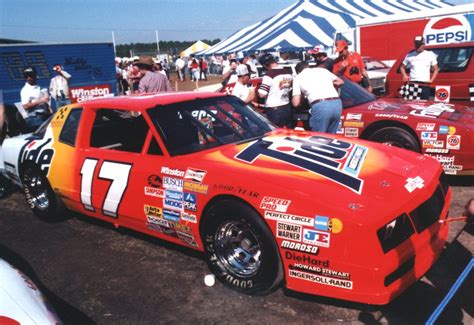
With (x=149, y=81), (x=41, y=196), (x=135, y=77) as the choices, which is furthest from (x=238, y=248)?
(x=135, y=77)

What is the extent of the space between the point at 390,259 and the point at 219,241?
4.14 feet

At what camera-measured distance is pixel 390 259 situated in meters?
2.44

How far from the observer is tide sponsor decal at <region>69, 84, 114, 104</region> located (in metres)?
12.2

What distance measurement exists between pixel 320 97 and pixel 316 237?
2.98 meters

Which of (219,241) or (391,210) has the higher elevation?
(391,210)

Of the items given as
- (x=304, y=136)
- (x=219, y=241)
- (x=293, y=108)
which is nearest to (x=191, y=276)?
(x=219, y=241)

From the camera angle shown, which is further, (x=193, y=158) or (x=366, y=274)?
(x=193, y=158)

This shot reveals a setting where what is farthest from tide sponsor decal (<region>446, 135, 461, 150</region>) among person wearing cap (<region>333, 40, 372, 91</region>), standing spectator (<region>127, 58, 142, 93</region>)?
standing spectator (<region>127, 58, 142, 93</region>)

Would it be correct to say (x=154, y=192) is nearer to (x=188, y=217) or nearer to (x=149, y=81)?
(x=188, y=217)

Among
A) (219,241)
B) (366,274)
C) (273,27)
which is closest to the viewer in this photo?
(366,274)

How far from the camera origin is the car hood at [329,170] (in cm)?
270

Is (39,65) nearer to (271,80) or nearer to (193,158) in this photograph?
(271,80)

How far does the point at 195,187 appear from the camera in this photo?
3.18m

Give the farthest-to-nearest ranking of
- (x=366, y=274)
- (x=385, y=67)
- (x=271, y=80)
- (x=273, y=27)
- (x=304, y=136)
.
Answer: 1. (x=273, y=27)
2. (x=385, y=67)
3. (x=271, y=80)
4. (x=304, y=136)
5. (x=366, y=274)
